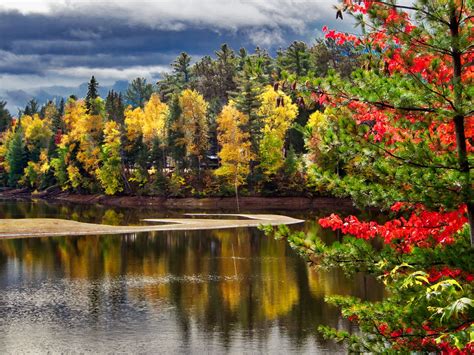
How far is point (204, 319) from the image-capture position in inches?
1086

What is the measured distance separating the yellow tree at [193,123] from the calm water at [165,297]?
41757mm

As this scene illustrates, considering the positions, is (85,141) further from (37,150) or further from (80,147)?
(37,150)

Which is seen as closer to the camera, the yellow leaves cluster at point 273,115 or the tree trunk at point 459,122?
the tree trunk at point 459,122

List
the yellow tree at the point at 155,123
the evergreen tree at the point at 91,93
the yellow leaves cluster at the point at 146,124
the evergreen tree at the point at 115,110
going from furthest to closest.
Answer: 1. the evergreen tree at the point at 91,93
2. the evergreen tree at the point at 115,110
3. the yellow leaves cluster at the point at 146,124
4. the yellow tree at the point at 155,123

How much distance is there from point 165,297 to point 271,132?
201 ft

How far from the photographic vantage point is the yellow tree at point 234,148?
8800cm

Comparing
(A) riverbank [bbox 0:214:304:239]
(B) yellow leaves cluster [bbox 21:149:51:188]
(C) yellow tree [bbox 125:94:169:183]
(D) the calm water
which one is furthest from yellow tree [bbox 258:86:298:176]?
(B) yellow leaves cluster [bbox 21:149:51:188]

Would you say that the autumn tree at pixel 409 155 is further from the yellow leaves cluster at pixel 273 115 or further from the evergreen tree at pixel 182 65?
the evergreen tree at pixel 182 65

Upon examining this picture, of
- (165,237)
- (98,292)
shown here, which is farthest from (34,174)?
(98,292)

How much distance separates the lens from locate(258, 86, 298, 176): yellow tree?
90188 mm

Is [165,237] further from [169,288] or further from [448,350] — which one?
[448,350]

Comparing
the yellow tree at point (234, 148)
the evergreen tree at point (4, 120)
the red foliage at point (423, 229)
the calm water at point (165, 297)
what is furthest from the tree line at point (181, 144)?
the red foliage at point (423, 229)

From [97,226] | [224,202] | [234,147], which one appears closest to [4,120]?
[224,202]

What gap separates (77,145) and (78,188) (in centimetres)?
795
